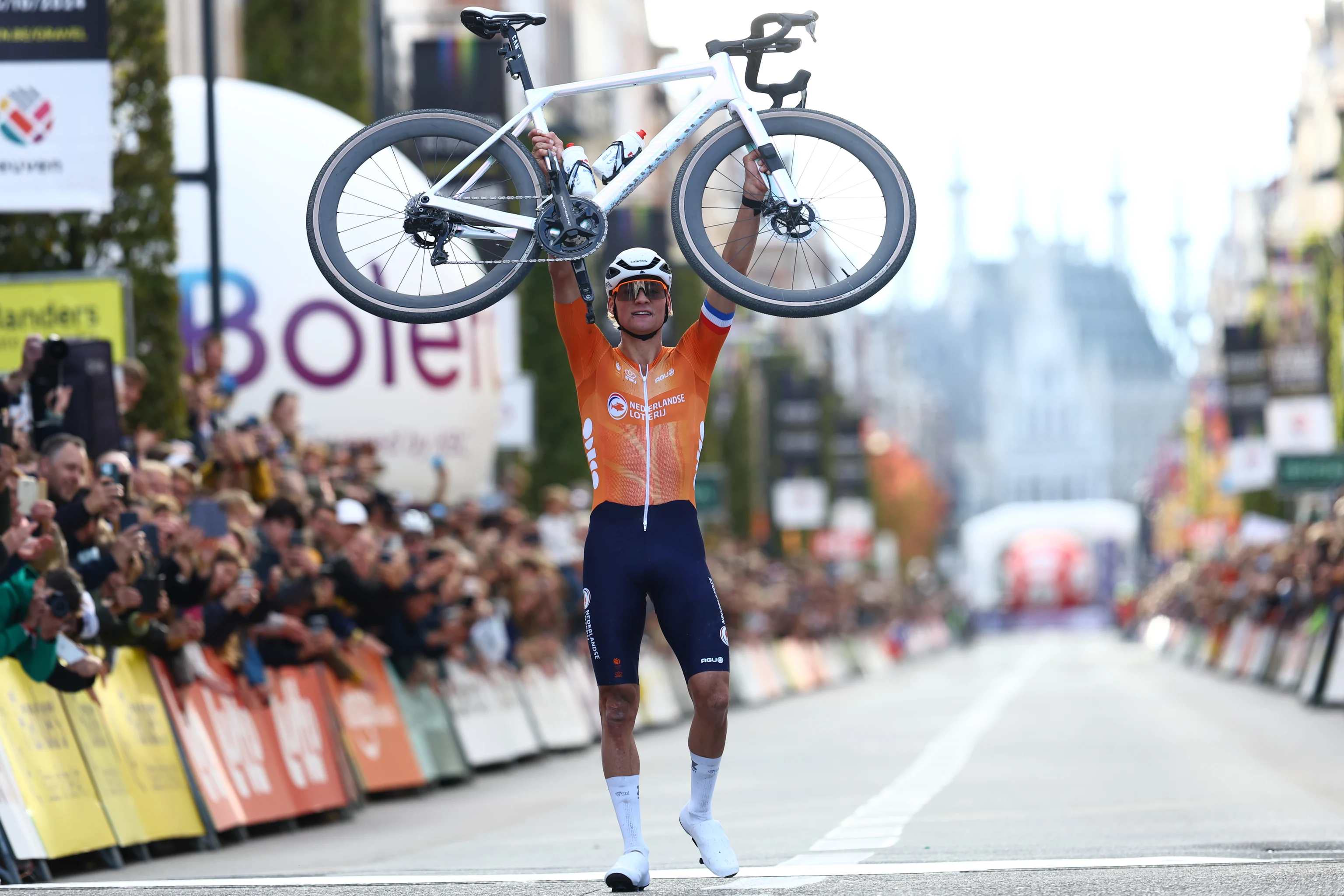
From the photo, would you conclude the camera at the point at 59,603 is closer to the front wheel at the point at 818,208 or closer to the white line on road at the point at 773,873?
the white line on road at the point at 773,873

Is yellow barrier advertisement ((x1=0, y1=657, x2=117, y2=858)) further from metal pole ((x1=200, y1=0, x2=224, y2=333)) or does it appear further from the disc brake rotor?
metal pole ((x1=200, y1=0, x2=224, y2=333))

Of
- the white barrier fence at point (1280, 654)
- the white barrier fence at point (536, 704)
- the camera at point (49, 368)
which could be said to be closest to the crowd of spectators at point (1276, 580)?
the white barrier fence at point (1280, 654)

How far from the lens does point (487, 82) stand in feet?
83.8

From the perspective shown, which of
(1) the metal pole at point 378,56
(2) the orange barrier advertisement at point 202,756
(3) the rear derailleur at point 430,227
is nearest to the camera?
(3) the rear derailleur at point 430,227

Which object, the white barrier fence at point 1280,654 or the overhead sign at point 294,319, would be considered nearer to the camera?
the overhead sign at point 294,319

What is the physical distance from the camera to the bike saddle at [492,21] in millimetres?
9039

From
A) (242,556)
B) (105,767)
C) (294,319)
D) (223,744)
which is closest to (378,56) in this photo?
(294,319)

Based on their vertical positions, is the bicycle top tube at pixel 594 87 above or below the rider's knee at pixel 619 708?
above

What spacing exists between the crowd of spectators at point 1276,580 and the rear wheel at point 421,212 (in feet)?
55.0

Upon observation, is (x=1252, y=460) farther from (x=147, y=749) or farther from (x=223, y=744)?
(x=147, y=749)

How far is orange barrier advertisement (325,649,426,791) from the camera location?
15695 mm

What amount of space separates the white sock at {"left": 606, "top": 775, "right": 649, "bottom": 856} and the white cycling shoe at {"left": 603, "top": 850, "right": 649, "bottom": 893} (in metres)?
0.04

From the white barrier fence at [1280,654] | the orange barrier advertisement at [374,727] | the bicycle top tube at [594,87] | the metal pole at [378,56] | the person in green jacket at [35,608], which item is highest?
the metal pole at [378,56]

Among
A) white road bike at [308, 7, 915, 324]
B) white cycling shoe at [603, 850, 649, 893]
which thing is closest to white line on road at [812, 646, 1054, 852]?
white cycling shoe at [603, 850, 649, 893]
